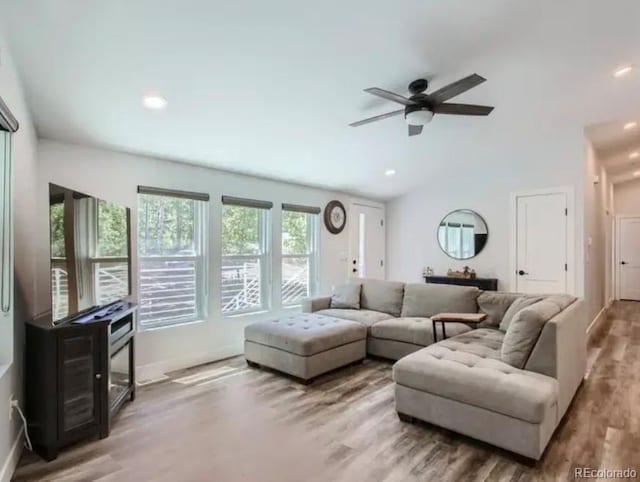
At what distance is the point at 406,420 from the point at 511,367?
2.72ft

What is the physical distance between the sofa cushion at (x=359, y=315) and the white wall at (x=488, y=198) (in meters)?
2.19

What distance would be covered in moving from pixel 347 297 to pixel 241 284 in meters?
1.37

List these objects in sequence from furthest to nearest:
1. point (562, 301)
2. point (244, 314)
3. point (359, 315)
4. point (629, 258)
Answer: point (629, 258) → point (244, 314) → point (359, 315) → point (562, 301)

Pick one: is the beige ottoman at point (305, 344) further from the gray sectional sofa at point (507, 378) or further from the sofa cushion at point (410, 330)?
the gray sectional sofa at point (507, 378)

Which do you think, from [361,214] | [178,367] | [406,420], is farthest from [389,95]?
[361,214]

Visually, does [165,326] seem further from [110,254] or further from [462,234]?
[462,234]

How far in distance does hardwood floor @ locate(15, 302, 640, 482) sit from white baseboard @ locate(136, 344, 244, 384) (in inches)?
9.6

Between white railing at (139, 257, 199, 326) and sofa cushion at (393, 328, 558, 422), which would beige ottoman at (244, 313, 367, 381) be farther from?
sofa cushion at (393, 328, 558, 422)

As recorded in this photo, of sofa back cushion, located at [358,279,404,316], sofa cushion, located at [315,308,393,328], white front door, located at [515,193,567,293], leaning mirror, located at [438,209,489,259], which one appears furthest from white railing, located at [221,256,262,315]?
white front door, located at [515,193,567,293]

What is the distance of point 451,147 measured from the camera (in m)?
4.80

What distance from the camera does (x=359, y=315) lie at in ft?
14.6

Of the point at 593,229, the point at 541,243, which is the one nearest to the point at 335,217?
the point at 541,243

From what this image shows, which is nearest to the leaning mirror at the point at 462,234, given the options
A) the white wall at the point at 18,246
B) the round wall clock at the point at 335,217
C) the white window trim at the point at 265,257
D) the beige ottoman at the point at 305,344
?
the round wall clock at the point at 335,217

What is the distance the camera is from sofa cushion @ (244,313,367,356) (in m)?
3.48
